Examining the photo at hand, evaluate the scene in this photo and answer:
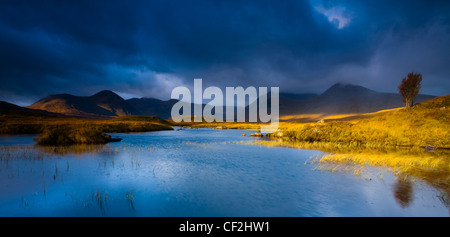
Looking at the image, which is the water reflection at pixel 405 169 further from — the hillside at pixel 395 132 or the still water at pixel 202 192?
the hillside at pixel 395 132

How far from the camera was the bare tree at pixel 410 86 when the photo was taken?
205ft

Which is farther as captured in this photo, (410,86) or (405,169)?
(410,86)

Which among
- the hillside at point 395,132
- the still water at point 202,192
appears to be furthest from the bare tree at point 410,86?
the still water at point 202,192

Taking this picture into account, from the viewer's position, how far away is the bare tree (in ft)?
205

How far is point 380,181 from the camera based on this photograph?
Result: 485 inches

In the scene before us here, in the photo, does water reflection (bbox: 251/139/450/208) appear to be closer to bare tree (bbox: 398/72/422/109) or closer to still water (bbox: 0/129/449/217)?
still water (bbox: 0/129/449/217)

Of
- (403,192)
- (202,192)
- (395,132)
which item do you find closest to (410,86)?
(395,132)

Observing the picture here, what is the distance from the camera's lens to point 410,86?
6331cm

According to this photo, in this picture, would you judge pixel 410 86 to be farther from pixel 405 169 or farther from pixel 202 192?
pixel 202 192

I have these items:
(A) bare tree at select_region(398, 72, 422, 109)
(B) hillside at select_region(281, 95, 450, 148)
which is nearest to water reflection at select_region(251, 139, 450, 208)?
(B) hillside at select_region(281, 95, 450, 148)

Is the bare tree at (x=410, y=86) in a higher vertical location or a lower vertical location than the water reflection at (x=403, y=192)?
higher

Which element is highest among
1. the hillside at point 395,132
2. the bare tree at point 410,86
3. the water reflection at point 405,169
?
the bare tree at point 410,86

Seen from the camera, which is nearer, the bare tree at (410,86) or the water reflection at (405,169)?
the water reflection at (405,169)
